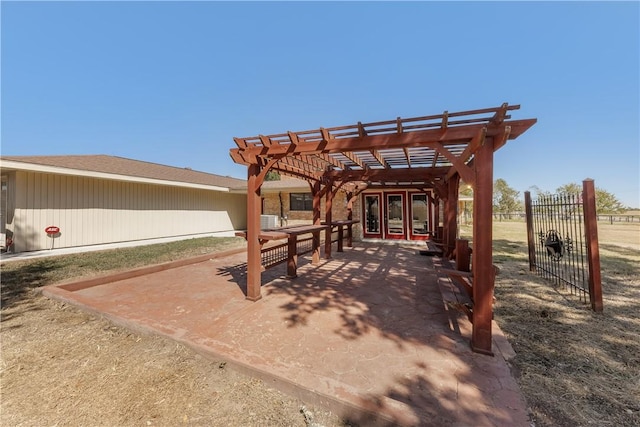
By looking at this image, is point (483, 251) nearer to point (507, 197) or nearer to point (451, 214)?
point (451, 214)

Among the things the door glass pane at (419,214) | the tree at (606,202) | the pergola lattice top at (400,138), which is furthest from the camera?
the tree at (606,202)

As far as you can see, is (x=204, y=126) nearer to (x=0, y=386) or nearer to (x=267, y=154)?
(x=267, y=154)

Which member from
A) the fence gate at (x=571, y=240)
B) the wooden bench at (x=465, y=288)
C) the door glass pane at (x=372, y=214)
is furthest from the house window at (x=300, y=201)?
the wooden bench at (x=465, y=288)

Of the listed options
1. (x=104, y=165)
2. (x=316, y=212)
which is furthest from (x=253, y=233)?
(x=104, y=165)

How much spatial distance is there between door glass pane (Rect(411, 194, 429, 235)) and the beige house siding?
11.6 m

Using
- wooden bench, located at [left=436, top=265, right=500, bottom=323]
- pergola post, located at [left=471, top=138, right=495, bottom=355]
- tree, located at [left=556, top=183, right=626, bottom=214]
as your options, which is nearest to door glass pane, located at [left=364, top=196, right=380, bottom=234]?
wooden bench, located at [left=436, top=265, right=500, bottom=323]

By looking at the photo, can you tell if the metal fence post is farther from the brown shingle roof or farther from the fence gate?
the brown shingle roof

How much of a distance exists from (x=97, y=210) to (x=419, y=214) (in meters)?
14.3

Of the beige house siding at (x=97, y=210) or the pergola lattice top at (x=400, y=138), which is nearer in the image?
the pergola lattice top at (x=400, y=138)

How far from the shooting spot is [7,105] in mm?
19359

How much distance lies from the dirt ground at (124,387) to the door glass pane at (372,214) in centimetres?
1099

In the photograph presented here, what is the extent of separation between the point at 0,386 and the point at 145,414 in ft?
5.51

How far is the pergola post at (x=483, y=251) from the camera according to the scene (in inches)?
108

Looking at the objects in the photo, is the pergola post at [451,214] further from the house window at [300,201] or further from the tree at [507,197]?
the tree at [507,197]
